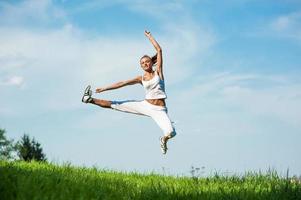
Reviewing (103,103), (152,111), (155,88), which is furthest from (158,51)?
(103,103)

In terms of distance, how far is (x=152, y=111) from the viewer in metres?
13.5

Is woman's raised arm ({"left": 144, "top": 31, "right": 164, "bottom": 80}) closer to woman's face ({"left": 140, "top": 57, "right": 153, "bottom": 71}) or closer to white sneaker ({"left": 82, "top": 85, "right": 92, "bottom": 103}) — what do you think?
woman's face ({"left": 140, "top": 57, "right": 153, "bottom": 71})

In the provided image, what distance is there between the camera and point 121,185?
443 inches

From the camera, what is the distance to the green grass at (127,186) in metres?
8.77

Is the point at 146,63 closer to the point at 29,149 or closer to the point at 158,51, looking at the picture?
the point at 158,51

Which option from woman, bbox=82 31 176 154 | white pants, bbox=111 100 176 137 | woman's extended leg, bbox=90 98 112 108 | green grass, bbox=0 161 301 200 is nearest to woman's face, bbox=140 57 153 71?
woman, bbox=82 31 176 154

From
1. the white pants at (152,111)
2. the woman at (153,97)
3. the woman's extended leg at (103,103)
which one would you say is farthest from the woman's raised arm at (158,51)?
the woman's extended leg at (103,103)

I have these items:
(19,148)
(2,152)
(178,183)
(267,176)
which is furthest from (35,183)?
(2,152)

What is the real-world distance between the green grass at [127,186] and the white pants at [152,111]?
1140 mm

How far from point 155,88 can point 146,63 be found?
26.5 inches

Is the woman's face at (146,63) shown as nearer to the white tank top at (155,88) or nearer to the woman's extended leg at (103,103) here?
the white tank top at (155,88)

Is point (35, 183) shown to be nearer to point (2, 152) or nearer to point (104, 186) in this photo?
point (104, 186)

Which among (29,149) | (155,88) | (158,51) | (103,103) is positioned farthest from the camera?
(29,149)

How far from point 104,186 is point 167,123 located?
331 centimetres
